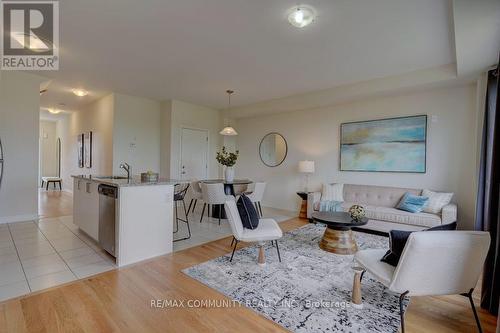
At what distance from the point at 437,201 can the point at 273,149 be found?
3.70 metres

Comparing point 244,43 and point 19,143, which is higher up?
point 244,43

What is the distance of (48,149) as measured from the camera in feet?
A: 31.0

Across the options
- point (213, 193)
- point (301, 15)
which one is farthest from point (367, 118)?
point (213, 193)

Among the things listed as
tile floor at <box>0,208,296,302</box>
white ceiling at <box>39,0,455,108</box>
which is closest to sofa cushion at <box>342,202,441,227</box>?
white ceiling at <box>39,0,455,108</box>

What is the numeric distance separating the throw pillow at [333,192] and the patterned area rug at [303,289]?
5.45 feet

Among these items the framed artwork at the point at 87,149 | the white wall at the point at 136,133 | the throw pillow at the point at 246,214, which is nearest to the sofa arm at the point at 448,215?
the throw pillow at the point at 246,214

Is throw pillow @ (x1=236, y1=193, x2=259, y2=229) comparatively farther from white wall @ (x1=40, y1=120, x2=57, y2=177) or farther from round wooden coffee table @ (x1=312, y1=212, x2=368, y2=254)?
white wall @ (x1=40, y1=120, x2=57, y2=177)

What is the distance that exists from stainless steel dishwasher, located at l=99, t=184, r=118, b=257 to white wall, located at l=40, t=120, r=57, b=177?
8.67m

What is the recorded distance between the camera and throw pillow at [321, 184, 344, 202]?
4.81m

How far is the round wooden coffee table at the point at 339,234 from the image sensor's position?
316 centimetres

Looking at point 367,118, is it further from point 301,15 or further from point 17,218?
point 17,218

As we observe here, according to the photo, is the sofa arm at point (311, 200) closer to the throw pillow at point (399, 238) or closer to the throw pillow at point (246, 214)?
the throw pillow at point (246, 214)

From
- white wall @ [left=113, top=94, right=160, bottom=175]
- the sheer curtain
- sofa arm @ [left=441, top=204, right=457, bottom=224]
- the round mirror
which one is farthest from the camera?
the round mirror

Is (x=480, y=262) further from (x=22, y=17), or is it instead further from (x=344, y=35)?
(x=22, y=17)
